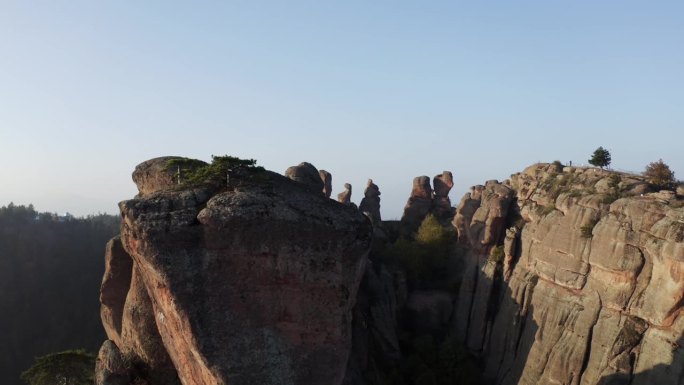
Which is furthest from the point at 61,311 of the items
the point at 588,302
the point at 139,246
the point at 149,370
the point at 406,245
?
the point at 588,302

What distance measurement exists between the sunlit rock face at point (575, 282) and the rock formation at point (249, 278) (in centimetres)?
1827

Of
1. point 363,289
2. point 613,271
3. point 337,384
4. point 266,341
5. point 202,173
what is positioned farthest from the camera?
point 363,289

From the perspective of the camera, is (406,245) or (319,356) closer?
(319,356)

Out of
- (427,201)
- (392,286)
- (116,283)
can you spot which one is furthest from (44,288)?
(116,283)

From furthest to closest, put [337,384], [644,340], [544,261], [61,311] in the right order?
[61,311] → [544,261] → [644,340] → [337,384]

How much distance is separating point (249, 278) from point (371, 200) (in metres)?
47.4

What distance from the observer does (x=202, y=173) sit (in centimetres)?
2355

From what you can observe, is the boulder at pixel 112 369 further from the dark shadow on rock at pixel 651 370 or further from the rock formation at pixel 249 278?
the dark shadow on rock at pixel 651 370

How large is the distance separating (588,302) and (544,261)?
553 centimetres

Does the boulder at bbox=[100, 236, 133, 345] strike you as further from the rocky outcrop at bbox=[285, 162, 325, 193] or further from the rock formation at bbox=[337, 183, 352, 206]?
the rock formation at bbox=[337, 183, 352, 206]

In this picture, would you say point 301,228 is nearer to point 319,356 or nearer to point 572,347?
point 319,356

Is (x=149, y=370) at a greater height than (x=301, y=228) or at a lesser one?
lesser

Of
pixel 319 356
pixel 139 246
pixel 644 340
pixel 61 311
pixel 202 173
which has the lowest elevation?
pixel 61 311

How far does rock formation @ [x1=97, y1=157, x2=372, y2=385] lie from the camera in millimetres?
19641
